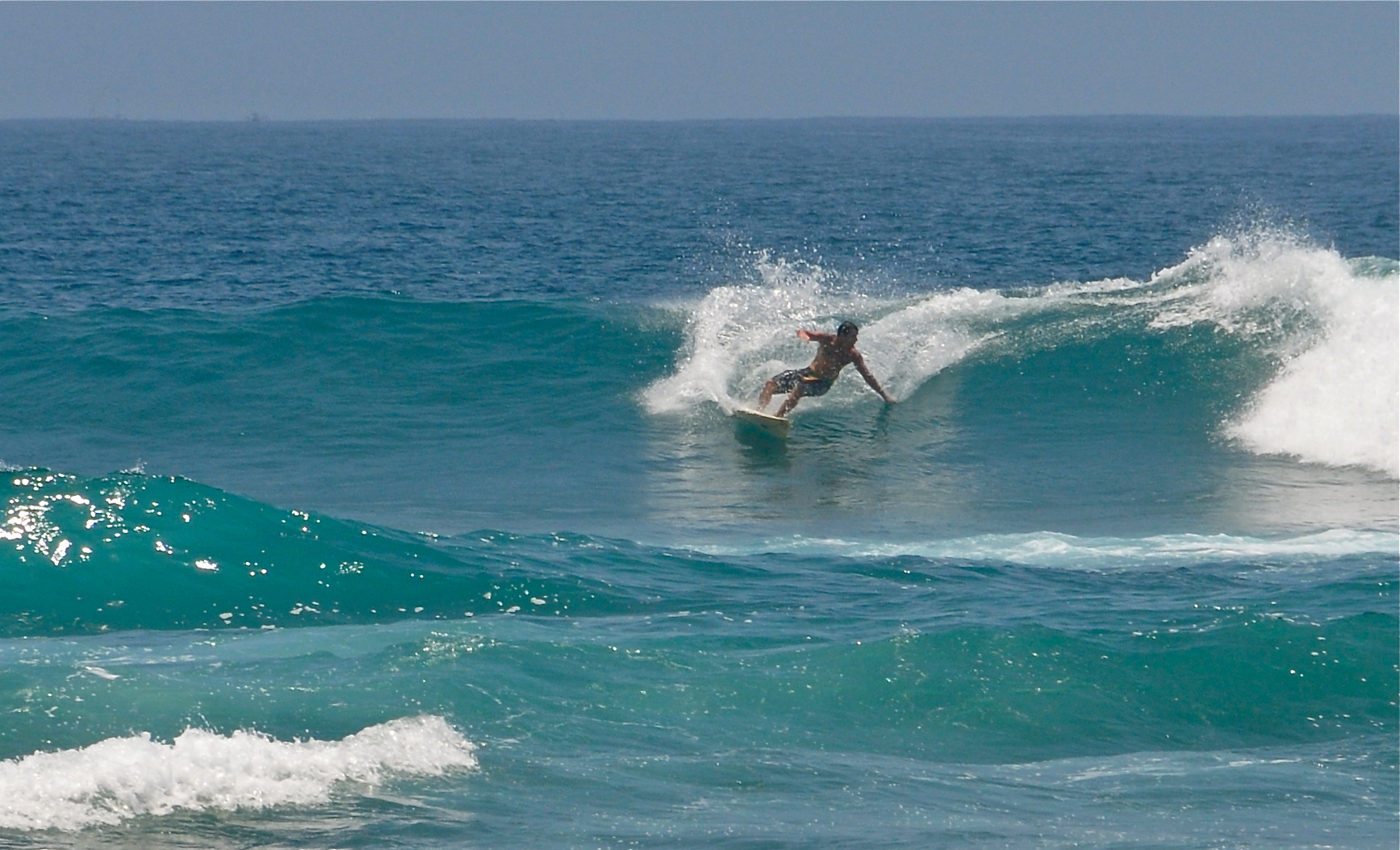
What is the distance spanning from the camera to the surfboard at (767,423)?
56.2 feet

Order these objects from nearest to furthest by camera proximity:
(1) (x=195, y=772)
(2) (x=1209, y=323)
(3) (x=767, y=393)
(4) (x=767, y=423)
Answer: (1) (x=195, y=772)
(4) (x=767, y=423)
(3) (x=767, y=393)
(2) (x=1209, y=323)

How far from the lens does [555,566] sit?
463 inches

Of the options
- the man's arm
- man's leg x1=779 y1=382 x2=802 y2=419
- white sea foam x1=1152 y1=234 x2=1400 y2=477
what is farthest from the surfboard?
white sea foam x1=1152 y1=234 x2=1400 y2=477

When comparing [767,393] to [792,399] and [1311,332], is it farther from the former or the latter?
[1311,332]

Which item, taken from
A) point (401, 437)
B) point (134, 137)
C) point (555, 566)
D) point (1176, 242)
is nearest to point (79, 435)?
point (401, 437)

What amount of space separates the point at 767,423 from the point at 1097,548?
16.4 ft

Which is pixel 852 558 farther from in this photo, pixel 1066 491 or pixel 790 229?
pixel 790 229

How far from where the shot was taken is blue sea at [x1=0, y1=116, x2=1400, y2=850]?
7488mm

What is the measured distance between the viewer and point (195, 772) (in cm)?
730

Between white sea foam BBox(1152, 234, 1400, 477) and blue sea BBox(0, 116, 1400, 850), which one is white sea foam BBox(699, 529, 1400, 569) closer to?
blue sea BBox(0, 116, 1400, 850)

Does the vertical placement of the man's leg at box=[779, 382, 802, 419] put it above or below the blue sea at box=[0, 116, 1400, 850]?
above

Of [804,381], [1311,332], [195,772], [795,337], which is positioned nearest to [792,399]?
[804,381]

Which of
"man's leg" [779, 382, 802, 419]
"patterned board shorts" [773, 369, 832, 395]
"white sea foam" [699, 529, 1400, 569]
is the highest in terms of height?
"patterned board shorts" [773, 369, 832, 395]

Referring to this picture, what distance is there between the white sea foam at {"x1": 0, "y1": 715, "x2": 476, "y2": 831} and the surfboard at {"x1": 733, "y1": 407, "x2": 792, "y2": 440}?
950 centimetres
